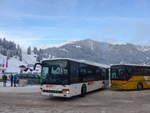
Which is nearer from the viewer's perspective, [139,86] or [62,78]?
[62,78]

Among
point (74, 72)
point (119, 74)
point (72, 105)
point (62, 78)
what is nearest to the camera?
point (72, 105)

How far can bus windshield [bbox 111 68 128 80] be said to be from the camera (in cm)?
2055

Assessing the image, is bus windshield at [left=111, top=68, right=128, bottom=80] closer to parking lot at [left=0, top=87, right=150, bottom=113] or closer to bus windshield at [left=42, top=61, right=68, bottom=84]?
parking lot at [left=0, top=87, right=150, bottom=113]

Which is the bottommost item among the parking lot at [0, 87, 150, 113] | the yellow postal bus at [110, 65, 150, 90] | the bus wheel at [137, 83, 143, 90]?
the parking lot at [0, 87, 150, 113]

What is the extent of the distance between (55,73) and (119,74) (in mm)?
9096

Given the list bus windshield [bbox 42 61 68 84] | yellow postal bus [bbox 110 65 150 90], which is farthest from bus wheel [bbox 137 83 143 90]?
bus windshield [bbox 42 61 68 84]

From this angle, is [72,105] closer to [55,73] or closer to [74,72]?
[55,73]

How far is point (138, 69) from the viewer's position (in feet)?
70.7

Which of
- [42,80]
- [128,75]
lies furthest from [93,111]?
[128,75]

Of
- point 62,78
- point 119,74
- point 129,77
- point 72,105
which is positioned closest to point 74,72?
point 62,78

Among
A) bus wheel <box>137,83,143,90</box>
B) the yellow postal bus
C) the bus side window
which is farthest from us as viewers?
bus wheel <box>137,83,143,90</box>

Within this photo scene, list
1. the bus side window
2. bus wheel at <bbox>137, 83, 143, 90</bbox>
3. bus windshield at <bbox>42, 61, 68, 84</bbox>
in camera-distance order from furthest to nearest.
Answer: bus wheel at <bbox>137, 83, 143, 90</bbox> → the bus side window → bus windshield at <bbox>42, 61, 68, 84</bbox>

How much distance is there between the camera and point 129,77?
20.6m

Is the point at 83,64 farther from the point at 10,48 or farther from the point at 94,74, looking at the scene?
the point at 10,48
